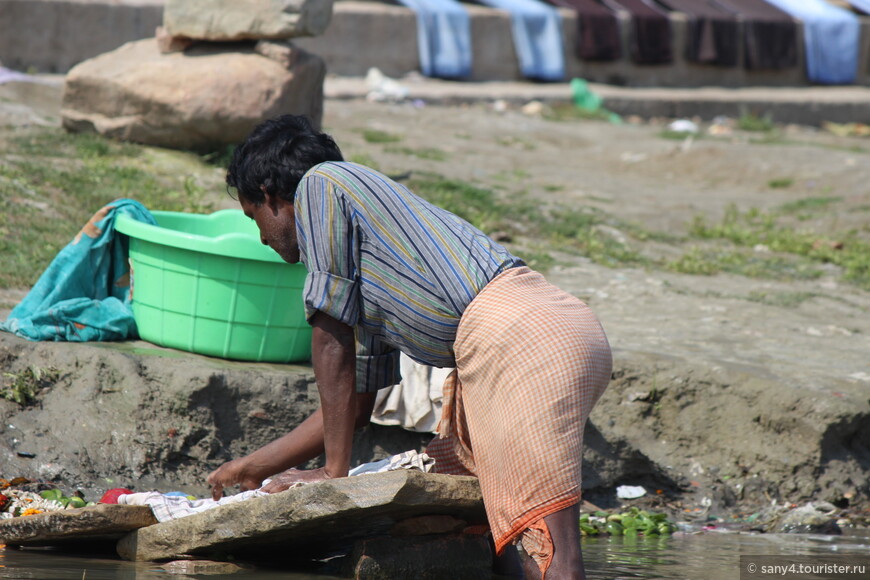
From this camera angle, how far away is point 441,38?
14578 mm

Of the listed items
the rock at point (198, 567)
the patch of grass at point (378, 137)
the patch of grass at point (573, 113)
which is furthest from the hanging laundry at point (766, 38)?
the rock at point (198, 567)

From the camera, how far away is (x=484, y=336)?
2.91 metres

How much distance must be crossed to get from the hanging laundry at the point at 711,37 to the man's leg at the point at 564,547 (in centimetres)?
1504

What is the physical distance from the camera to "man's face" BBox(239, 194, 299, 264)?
3.06 metres

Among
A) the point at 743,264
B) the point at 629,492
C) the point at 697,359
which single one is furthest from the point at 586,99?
the point at 629,492

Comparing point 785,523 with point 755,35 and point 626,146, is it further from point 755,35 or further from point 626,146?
point 755,35

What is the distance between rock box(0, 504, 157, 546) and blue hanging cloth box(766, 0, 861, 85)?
16953 millimetres

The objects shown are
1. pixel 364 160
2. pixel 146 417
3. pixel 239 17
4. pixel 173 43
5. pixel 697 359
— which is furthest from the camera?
pixel 364 160

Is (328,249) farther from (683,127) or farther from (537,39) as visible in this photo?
(537,39)

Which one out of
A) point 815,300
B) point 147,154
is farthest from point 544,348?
point 147,154

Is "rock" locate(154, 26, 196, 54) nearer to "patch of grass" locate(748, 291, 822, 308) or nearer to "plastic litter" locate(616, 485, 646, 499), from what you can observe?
"patch of grass" locate(748, 291, 822, 308)

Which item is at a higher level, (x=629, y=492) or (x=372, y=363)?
(x=372, y=363)

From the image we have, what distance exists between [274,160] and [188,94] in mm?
4886

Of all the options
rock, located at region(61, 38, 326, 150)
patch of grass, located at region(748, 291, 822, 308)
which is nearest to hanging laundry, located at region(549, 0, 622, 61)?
rock, located at region(61, 38, 326, 150)
